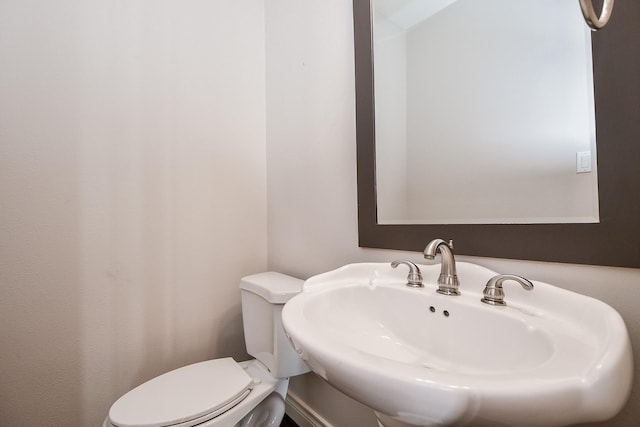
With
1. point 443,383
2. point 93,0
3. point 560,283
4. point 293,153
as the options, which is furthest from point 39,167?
point 560,283

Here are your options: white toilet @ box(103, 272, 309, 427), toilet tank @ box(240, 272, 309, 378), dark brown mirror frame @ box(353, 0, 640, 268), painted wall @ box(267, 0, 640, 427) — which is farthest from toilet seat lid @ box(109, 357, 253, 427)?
dark brown mirror frame @ box(353, 0, 640, 268)

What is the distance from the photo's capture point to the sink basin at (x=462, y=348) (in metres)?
0.27

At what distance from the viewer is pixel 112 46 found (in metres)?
1.01

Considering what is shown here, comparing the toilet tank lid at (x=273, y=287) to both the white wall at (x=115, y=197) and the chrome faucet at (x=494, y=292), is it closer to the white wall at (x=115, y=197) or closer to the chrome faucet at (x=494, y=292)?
the white wall at (x=115, y=197)

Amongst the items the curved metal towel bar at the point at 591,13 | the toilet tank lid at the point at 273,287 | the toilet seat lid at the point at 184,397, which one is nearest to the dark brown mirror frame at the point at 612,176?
the curved metal towel bar at the point at 591,13

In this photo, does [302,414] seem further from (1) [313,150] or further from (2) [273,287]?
(1) [313,150]

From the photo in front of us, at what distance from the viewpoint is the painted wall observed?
3.29 ft

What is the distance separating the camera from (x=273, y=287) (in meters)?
0.99

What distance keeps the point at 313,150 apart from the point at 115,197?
0.81m

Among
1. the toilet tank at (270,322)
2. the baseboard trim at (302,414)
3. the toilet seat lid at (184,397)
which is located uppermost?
the toilet tank at (270,322)

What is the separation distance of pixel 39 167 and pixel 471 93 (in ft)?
4.72

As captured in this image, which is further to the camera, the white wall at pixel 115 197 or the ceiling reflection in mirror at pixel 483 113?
the white wall at pixel 115 197

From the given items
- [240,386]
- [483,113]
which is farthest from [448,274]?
[240,386]

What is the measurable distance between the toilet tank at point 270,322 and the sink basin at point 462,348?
298 millimetres
